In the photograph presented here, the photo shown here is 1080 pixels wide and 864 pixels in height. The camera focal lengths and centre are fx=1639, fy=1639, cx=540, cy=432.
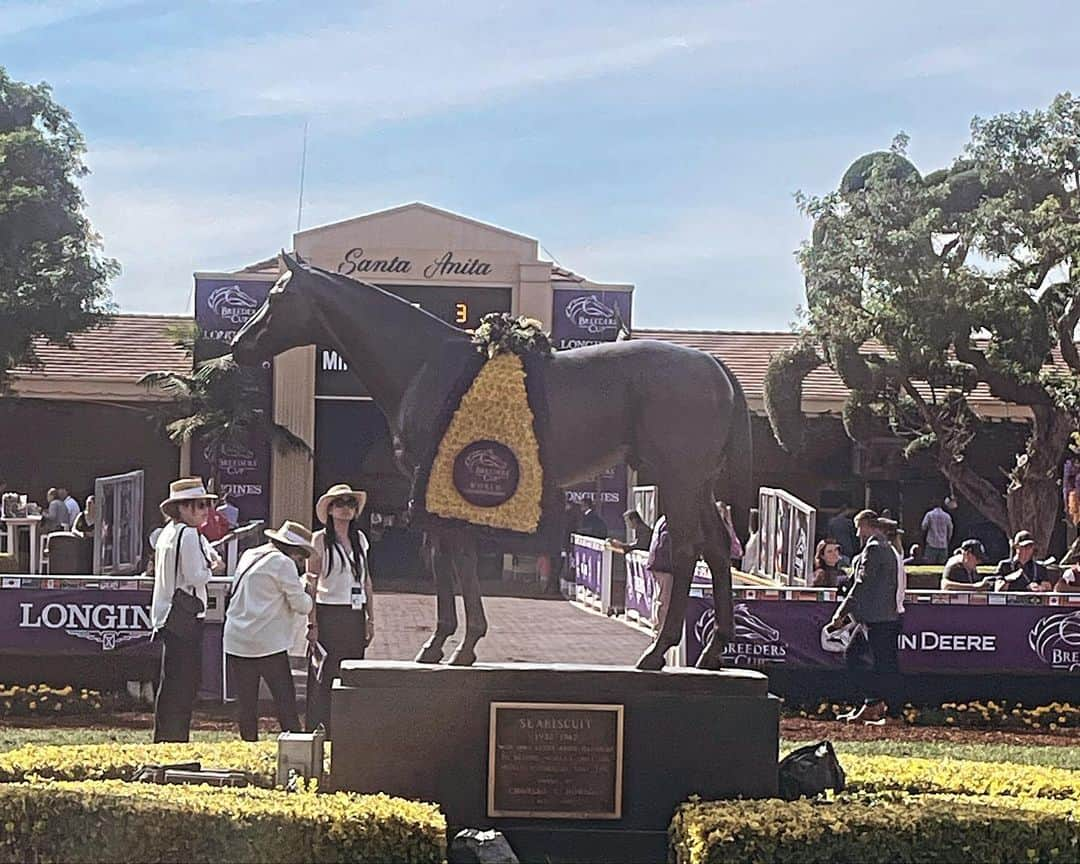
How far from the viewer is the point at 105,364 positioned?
30.8m

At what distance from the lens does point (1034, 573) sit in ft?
51.3

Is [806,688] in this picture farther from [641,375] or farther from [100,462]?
[100,462]

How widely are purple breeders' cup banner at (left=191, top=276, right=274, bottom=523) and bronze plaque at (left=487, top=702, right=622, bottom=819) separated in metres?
21.2

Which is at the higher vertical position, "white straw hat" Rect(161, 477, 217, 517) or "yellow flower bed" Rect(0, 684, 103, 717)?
"white straw hat" Rect(161, 477, 217, 517)

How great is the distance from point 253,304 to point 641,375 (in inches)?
844

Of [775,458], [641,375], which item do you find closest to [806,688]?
[641,375]

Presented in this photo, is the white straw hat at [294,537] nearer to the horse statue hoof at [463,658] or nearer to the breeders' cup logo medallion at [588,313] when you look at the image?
the horse statue hoof at [463,658]

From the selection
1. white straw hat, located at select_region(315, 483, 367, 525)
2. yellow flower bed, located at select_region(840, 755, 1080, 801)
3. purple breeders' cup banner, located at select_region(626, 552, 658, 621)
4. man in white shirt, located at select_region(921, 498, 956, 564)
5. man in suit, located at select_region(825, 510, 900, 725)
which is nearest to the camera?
yellow flower bed, located at select_region(840, 755, 1080, 801)

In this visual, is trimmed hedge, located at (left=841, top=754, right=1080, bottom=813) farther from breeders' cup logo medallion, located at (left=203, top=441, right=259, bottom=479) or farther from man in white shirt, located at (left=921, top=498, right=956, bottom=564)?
breeders' cup logo medallion, located at (left=203, top=441, right=259, bottom=479)

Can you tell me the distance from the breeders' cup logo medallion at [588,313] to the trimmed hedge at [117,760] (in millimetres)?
21117

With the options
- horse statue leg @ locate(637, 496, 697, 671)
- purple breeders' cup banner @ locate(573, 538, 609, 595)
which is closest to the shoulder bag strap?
horse statue leg @ locate(637, 496, 697, 671)

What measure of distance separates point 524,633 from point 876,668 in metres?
5.96

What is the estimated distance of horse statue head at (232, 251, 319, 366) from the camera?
7691 millimetres

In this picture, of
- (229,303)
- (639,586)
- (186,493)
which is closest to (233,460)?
(229,303)
